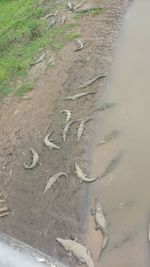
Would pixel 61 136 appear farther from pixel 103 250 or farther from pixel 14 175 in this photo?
pixel 103 250

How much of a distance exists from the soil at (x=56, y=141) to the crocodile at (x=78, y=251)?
11cm

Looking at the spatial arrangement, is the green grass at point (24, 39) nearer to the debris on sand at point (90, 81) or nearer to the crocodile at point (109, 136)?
the debris on sand at point (90, 81)

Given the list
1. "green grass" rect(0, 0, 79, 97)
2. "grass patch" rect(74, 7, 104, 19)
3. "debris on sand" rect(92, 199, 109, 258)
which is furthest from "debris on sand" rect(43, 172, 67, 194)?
"grass patch" rect(74, 7, 104, 19)

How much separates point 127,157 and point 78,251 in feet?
7.21

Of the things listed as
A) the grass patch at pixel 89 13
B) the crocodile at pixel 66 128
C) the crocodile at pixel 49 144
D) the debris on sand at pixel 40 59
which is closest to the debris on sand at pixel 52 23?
the grass patch at pixel 89 13

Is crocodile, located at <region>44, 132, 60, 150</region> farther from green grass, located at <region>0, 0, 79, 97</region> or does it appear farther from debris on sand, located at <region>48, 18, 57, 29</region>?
debris on sand, located at <region>48, 18, 57, 29</region>

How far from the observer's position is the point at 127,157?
9.11 m

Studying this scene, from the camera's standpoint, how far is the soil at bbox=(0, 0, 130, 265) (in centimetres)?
829

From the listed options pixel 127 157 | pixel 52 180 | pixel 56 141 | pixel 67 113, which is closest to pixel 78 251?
pixel 52 180

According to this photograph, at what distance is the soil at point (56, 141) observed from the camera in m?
8.29

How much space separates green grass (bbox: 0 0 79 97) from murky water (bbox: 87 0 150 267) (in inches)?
72.0

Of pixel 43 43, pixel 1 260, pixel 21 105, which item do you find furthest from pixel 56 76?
pixel 1 260

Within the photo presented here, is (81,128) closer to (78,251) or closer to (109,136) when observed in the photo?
(109,136)

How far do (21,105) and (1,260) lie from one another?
8530 mm
